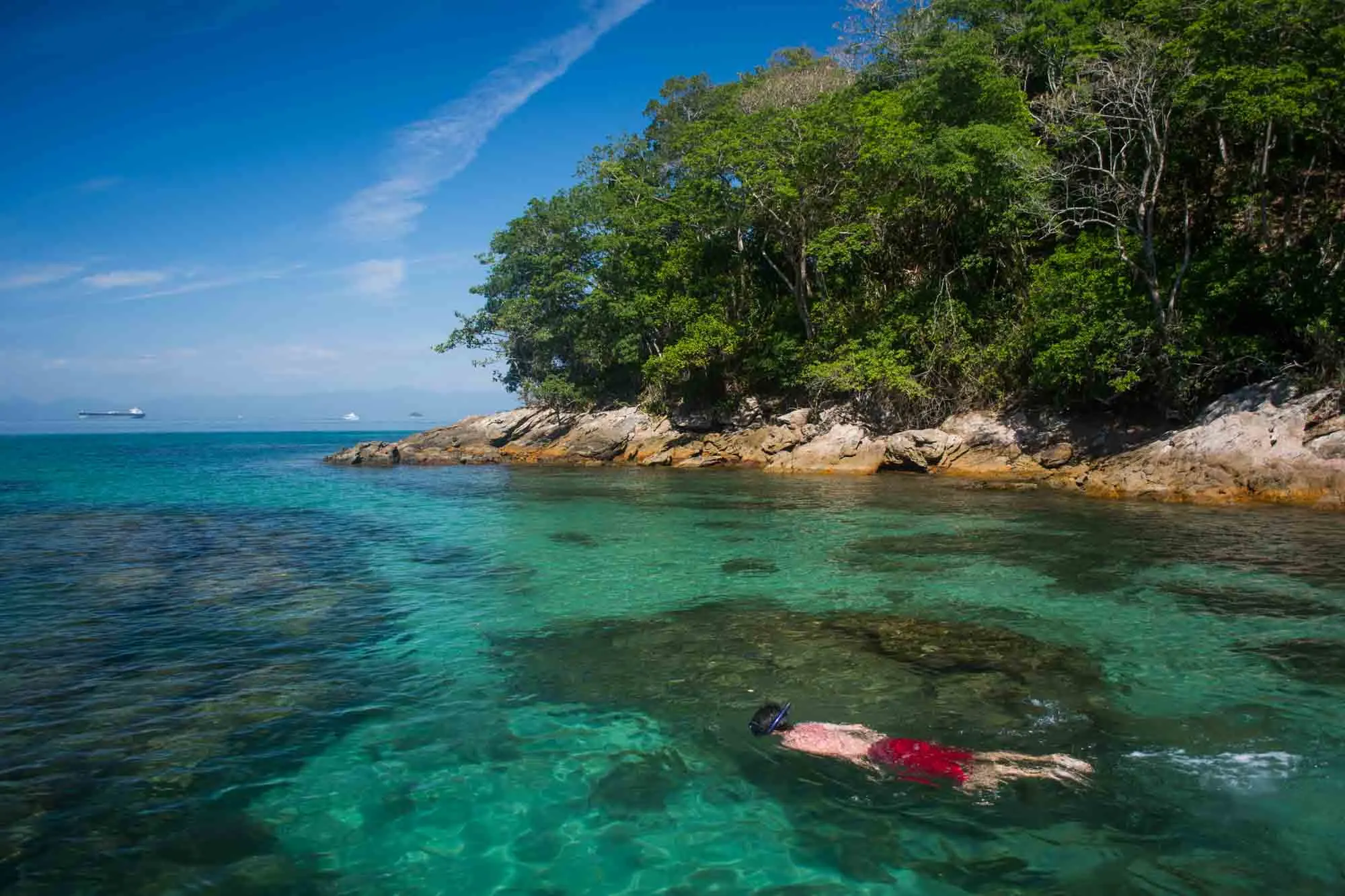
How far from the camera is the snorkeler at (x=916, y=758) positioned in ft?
15.0

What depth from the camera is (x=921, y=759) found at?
15.7 feet

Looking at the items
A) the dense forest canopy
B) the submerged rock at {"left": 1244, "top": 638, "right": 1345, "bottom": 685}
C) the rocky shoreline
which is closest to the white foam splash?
the submerged rock at {"left": 1244, "top": 638, "right": 1345, "bottom": 685}

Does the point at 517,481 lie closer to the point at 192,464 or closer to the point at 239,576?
the point at 239,576

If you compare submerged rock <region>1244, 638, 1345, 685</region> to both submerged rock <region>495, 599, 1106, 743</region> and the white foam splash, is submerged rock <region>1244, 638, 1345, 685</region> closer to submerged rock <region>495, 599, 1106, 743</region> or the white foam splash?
submerged rock <region>495, 599, 1106, 743</region>

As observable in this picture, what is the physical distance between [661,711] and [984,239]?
26692 millimetres

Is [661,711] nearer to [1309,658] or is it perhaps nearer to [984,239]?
[1309,658]


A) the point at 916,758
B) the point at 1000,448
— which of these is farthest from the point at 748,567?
the point at 1000,448

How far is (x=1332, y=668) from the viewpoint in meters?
6.39

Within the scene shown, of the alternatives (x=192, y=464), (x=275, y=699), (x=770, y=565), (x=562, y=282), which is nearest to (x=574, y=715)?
(x=275, y=699)

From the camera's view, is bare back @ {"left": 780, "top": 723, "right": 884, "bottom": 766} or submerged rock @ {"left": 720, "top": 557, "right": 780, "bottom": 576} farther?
submerged rock @ {"left": 720, "top": 557, "right": 780, "bottom": 576}

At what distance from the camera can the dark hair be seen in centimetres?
525

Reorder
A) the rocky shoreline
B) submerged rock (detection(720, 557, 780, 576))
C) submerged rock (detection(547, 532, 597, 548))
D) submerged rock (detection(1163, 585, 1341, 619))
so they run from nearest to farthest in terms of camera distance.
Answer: submerged rock (detection(1163, 585, 1341, 619))
submerged rock (detection(720, 557, 780, 576))
submerged rock (detection(547, 532, 597, 548))
the rocky shoreline

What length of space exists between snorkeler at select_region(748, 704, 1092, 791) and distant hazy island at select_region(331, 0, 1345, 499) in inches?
623

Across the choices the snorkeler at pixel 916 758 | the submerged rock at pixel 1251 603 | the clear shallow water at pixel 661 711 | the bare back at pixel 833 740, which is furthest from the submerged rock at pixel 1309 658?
the bare back at pixel 833 740
